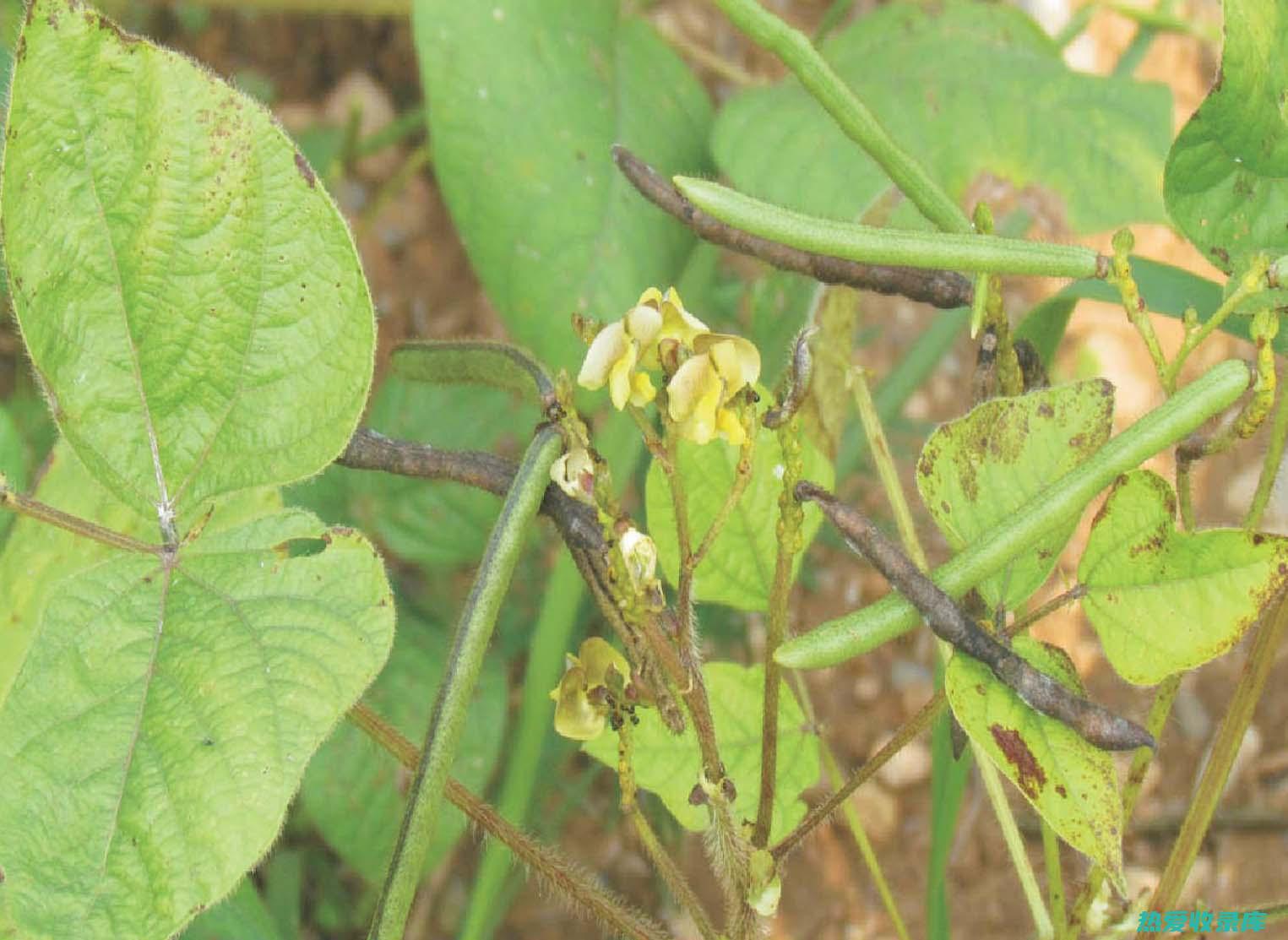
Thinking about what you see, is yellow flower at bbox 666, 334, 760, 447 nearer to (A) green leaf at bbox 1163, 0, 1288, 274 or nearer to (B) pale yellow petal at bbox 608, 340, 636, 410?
(B) pale yellow petal at bbox 608, 340, 636, 410

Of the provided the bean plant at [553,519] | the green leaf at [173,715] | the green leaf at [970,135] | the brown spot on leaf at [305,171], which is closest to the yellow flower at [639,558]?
the bean plant at [553,519]

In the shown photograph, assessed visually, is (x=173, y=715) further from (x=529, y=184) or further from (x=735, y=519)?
(x=529, y=184)

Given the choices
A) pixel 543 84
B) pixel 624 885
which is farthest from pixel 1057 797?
pixel 624 885

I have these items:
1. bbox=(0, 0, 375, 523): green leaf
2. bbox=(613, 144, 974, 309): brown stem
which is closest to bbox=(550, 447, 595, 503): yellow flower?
bbox=(0, 0, 375, 523): green leaf

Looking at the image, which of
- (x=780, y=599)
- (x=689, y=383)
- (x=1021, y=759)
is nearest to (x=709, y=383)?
(x=689, y=383)

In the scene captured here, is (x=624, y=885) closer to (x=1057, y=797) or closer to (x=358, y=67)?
(x=1057, y=797)

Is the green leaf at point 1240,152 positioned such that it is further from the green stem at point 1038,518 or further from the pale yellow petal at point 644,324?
the pale yellow petal at point 644,324
